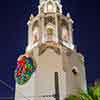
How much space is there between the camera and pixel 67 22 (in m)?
36.1

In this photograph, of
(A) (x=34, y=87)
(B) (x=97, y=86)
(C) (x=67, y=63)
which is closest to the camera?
(B) (x=97, y=86)

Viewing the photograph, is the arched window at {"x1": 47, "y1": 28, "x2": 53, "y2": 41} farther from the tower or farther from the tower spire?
the tower spire

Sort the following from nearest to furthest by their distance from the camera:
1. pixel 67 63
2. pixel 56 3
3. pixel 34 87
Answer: pixel 34 87
pixel 67 63
pixel 56 3

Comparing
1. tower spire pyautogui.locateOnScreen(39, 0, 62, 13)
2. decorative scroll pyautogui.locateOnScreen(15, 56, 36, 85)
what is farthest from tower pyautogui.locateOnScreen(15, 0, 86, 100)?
decorative scroll pyautogui.locateOnScreen(15, 56, 36, 85)

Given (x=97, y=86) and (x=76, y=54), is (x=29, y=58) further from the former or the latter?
(x=97, y=86)

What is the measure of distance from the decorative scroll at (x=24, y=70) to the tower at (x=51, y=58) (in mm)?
432

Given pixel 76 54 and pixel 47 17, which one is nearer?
pixel 76 54

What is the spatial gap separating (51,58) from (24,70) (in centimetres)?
316

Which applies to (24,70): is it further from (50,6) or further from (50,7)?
(50,6)

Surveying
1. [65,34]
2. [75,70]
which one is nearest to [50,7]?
[65,34]

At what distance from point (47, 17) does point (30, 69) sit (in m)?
7.72

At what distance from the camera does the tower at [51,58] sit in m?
29.4

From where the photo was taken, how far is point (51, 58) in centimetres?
3109

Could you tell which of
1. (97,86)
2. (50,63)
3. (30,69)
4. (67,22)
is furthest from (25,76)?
(97,86)
